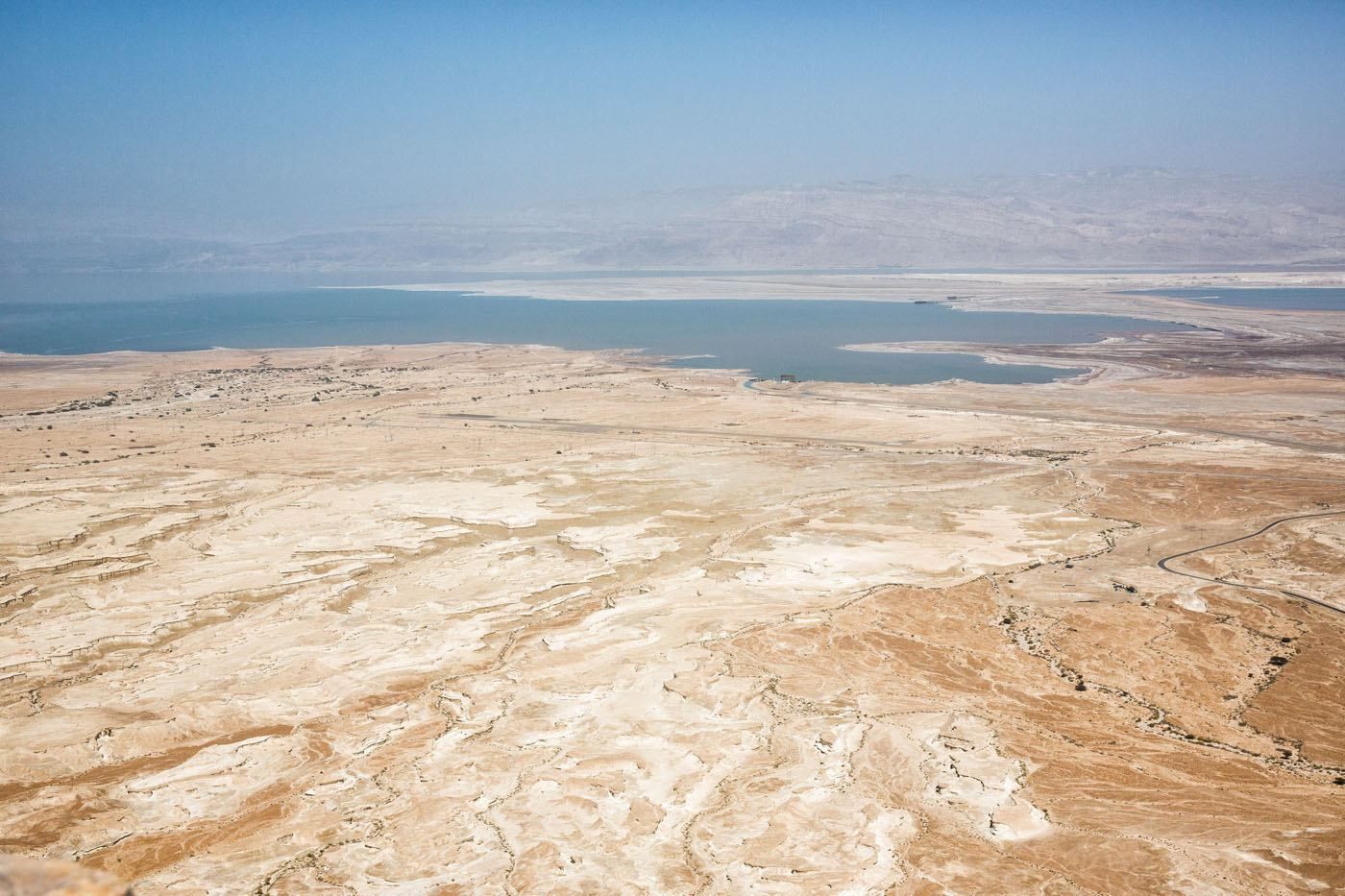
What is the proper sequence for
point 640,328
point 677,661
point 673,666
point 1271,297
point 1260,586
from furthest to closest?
1. point 1271,297
2. point 640,328
3. point 1260,586
4. point 677,661
5. point 673,666

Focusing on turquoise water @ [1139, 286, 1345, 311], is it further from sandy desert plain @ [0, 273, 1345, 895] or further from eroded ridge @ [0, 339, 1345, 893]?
eroded ridge @ [0, 339, 1345, 893]

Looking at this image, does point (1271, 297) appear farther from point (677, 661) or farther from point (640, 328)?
point (677, 661)

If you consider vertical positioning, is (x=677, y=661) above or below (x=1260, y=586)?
below

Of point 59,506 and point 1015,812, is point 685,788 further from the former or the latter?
point 59,506

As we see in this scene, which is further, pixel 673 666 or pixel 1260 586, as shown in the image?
pixel 1260 586

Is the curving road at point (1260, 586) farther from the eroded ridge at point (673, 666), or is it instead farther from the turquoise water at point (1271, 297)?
the turquoise water at point (1271, 297)

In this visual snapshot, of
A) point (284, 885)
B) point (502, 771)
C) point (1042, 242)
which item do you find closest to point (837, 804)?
point (502, 771)

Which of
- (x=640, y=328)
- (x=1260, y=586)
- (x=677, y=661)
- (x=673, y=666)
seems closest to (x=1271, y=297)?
(x=640, y=328)
